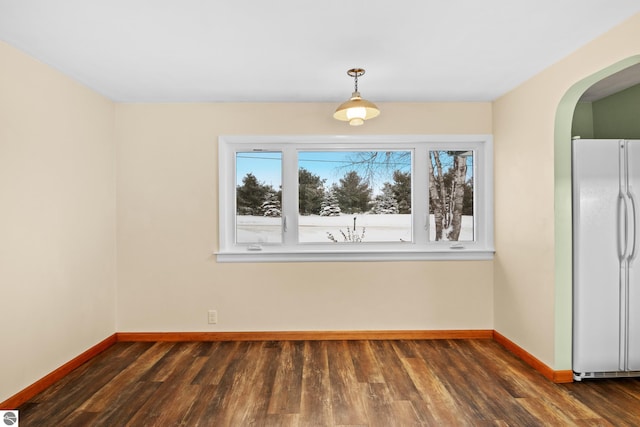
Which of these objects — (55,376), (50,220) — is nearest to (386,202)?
(50,220)

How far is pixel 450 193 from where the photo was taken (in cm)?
414

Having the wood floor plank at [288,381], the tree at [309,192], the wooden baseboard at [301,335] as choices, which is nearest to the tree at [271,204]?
the tree at [309,192]

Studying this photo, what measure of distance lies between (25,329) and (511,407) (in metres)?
3.46

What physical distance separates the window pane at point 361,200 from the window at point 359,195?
0.04ft

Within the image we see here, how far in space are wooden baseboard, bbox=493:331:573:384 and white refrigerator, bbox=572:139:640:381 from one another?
11cm

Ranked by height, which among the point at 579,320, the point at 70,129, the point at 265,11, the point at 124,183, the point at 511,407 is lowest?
the point at 511,407

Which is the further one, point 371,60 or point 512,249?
point 512,249

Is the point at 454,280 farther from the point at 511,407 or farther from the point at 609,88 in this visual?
the point at 609,88

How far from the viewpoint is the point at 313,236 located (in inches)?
164

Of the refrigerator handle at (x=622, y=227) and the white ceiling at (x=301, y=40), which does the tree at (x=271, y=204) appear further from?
the refrigerator handle at (x=622, y=227)

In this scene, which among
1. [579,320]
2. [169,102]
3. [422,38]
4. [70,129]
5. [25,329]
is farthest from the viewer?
[169,102]

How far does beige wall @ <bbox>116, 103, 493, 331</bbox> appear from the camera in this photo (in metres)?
3.96

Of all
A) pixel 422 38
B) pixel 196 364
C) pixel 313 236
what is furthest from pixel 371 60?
pixel 196 364

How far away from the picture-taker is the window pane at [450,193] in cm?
414
